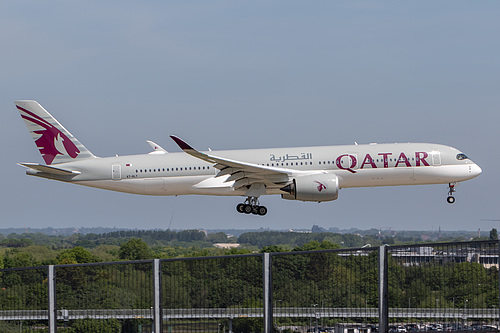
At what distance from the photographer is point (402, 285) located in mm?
15781

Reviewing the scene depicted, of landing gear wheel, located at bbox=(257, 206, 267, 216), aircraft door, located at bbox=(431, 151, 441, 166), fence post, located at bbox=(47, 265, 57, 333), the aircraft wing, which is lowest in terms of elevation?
fence post, located at bbox=(47, 265, 57, 333)

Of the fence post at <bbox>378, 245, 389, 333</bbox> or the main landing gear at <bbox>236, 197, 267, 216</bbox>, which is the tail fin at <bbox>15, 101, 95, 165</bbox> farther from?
the fence post at <bbox>378, 245, 389, 333</bbox>

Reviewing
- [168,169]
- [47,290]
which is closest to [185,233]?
[168,169]

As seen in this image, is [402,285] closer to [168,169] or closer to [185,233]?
[168,169]

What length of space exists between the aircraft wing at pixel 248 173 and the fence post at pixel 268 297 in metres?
23.4

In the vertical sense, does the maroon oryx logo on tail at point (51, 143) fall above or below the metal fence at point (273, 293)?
above

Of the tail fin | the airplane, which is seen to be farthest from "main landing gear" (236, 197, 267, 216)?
the tail fin

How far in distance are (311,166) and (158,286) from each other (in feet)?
86.3

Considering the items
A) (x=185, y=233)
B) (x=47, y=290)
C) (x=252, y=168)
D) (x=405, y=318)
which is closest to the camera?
(x=405, y=318)

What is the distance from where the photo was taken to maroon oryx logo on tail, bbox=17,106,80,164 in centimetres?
4638

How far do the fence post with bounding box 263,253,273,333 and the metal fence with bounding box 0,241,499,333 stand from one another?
0.02m

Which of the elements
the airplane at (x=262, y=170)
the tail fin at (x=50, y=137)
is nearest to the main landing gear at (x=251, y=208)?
the airplane at (x=262, y=170)

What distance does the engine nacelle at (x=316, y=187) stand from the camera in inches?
1591

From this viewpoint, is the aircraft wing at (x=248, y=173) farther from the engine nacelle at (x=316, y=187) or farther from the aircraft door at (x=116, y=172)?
the aircraft door at (x=116, y=172)
